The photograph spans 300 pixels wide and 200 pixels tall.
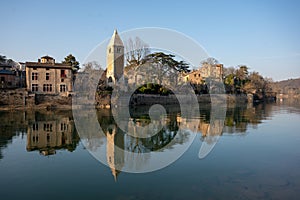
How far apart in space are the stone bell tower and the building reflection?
23374mm

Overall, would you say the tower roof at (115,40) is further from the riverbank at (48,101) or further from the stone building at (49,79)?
the stone building at (49,79)

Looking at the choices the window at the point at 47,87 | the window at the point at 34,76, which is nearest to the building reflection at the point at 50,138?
the window at the point at 47,87

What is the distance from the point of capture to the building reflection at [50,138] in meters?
11.0

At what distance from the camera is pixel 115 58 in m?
40.8

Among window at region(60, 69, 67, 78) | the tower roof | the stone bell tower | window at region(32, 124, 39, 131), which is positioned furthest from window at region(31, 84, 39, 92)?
the tower roof

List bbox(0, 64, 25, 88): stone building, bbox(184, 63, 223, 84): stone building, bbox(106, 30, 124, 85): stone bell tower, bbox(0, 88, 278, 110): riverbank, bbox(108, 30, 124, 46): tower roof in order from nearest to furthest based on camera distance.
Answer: bbox(0, 88, 278, 110): riverbank → bbox(0, 64, 25, 88): stone building → bbox(106, 30, 124, 85): stone bell tower → bbox(108, 30, 124, 46): tower roof → bbox(184, 63, 223, 84): stone building

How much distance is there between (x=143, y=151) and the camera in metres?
10.6

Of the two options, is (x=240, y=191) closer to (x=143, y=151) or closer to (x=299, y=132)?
(x=143, y=151)

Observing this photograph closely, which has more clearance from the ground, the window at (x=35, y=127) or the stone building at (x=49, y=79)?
the stone building at (x=49, y=79)

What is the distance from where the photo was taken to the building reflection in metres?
11.0

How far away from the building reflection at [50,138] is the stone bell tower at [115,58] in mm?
23374

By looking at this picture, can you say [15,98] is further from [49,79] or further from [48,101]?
[49,79]

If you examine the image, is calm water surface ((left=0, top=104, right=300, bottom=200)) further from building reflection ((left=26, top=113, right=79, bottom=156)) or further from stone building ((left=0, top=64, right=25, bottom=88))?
stone building ((left=0, top=64, right=25, bottom=88))

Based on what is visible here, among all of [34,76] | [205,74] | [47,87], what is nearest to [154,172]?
[47,87]
